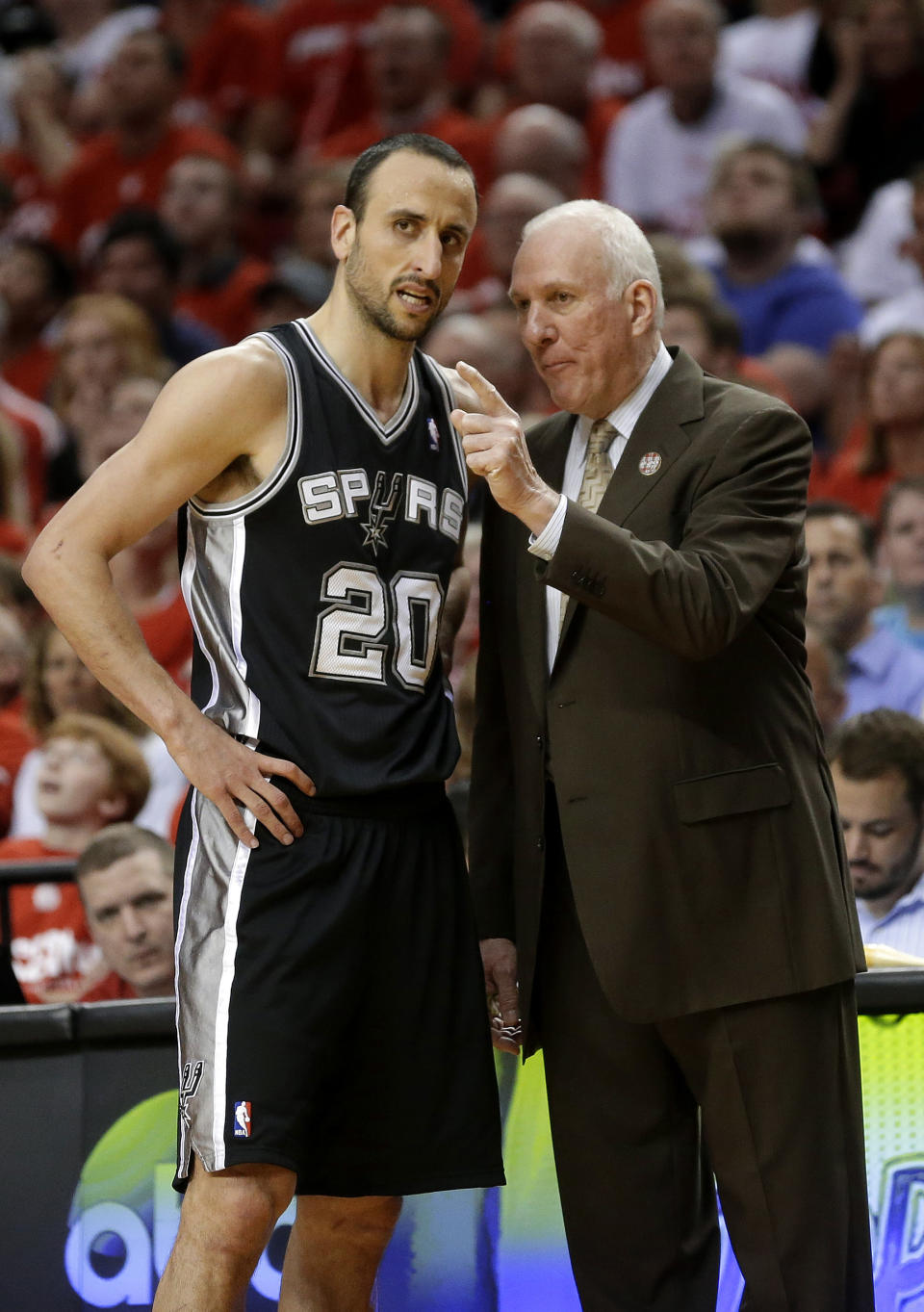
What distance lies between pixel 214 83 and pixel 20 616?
512 centimetres

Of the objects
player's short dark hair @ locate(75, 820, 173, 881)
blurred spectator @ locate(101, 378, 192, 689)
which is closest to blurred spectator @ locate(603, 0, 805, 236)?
blurred spectator @ locate(101, 378, 192, 689)

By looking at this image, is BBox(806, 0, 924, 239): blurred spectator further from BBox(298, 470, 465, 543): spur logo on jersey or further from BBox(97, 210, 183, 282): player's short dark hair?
BBox(298, 470, 465, 543): spur logo on jersey

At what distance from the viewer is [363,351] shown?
10.0ft

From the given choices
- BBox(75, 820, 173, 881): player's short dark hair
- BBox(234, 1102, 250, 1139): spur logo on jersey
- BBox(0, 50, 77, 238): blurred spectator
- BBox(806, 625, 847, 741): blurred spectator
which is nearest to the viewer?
BBox(234, 1102, 250, 1139): spur logo on jersey

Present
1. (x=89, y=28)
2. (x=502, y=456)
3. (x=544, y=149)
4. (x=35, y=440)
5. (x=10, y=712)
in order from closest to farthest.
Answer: (x=502, y=456) → (x=10, y=712) → (x=544, y=149) → (x=35, y=440) → (x=89, y=28)

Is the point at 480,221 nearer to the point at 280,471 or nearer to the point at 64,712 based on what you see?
the point at 64,712

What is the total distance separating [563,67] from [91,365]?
8.39 feet

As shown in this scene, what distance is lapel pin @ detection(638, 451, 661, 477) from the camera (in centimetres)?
296

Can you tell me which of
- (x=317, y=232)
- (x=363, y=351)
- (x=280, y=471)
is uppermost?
(x=317, y=232)

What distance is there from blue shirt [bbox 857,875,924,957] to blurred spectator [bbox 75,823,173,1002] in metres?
1.60

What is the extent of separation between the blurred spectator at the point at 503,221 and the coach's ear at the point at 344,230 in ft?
11.8

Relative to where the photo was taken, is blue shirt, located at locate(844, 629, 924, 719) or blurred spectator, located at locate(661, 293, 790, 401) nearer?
blue shirt, located at locate(844, 629, 924, 719)

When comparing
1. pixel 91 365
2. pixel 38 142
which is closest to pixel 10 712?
pixel 91 365

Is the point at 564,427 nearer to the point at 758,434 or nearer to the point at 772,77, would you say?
the point at 758,434
